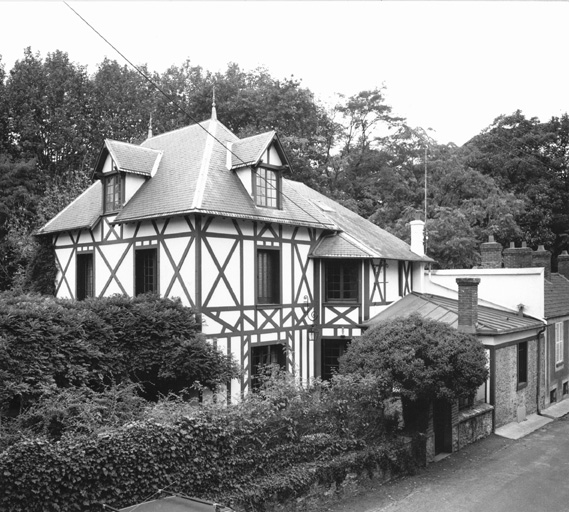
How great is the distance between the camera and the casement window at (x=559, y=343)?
19.0 meters

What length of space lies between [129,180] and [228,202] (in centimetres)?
333

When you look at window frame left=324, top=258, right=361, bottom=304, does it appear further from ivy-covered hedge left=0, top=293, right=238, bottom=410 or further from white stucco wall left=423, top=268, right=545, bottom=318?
ivy-covered hedge left=0, top=293, right=238, bottom=410

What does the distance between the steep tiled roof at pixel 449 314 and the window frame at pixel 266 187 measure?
15.7 ft

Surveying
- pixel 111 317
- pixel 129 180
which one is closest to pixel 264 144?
pixel 129 180

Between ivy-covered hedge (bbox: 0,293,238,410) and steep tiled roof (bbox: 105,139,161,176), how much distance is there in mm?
4322

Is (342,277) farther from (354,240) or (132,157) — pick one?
(132,157)

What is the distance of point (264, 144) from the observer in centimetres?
1570

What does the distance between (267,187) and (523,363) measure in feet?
31.7

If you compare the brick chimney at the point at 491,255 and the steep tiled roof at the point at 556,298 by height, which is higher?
the brick chimney at the point at 491,255

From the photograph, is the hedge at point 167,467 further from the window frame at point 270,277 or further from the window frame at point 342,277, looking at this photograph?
the window frame at point 342,277

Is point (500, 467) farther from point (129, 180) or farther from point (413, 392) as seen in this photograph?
point (129, 180)

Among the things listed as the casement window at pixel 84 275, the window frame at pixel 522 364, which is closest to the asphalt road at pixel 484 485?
the window frame at pixel 522 364

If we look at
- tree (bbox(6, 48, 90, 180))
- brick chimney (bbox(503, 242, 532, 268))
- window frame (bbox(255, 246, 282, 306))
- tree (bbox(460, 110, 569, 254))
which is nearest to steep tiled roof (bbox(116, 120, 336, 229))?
window frame (bbox(255, 246, 282, 306))

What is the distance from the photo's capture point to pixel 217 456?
27.6ft
